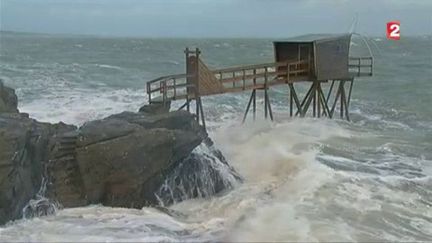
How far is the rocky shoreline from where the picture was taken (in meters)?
12.3

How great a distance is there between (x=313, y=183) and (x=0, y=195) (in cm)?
768

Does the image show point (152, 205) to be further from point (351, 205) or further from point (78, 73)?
point (78, 73)

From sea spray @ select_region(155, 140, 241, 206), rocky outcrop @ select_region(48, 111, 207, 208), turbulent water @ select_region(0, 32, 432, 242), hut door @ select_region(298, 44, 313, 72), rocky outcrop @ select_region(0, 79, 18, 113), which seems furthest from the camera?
hut door @ select_region(298, 44, 313, 72)

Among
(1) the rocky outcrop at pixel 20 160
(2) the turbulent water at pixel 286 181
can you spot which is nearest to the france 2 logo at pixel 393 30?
(2) the turbulent water at pixel 286 181

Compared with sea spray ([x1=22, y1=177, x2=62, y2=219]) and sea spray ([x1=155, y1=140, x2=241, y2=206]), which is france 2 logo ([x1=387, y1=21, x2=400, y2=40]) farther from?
sea spray ([x1=22, y1=177, x2=62, y2=219])

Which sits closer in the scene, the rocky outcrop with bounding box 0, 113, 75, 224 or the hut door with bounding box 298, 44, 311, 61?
the rocky outcrop with bounding box 0, 113, 75, 224

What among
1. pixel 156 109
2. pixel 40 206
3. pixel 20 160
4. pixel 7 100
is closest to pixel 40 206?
pixel 40 206

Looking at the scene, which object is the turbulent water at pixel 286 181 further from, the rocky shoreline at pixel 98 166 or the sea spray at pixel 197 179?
the rocky shoreline at pixel 98 166

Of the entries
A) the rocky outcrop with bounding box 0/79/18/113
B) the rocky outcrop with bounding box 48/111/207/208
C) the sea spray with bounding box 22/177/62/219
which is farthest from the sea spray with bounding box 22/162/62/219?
the rocky outcrop with bounding box 0/79/18/113

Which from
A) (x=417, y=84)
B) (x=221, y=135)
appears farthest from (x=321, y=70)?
(x=417, y=84)

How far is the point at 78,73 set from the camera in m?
42.2

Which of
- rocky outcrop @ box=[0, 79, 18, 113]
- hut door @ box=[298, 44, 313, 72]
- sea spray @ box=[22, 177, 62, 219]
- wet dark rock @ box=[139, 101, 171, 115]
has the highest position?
hut door @ box=[298, 44, 313, 72]

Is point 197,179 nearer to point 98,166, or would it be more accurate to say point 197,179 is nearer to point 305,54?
point 98,166

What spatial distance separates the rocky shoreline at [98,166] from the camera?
12320 millimetres
